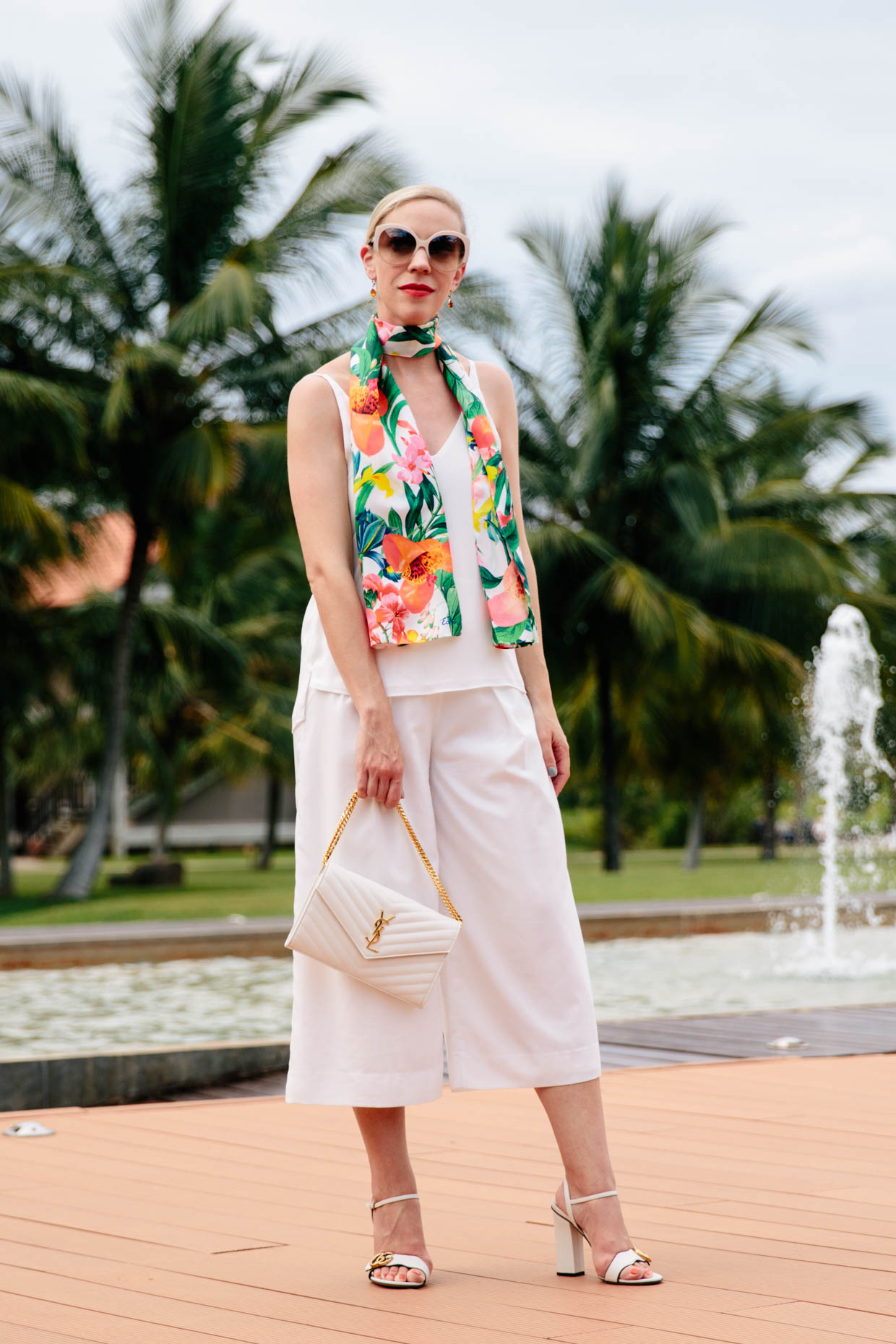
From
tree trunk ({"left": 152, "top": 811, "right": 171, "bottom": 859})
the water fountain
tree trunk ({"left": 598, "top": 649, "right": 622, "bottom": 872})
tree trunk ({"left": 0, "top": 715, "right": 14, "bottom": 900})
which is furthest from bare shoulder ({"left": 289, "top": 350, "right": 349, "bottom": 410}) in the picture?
tree trunk ({"left": 152, "top": 811, "right": 171, "bottom": 859})

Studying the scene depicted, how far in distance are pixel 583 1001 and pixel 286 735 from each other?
68.2ft

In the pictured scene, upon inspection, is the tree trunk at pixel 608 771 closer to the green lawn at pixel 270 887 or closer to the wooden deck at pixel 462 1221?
the green lawn at pixel 270 887

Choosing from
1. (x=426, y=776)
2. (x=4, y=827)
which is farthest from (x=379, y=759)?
(x=4, y=827)

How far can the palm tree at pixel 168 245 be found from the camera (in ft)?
51.5

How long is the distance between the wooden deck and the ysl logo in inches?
20.4

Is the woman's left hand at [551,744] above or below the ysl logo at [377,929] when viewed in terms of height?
above

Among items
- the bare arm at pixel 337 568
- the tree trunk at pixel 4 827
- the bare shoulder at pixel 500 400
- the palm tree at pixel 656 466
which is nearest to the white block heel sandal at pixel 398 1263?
the bare arm at pixel 337 568

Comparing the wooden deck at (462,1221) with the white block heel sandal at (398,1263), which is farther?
the white block heel sandal at (398,1263)

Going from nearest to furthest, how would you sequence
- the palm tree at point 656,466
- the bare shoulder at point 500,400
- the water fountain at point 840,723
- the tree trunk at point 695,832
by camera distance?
1. the bare shoulder at point 500,400
2. the water fountain at point 840,723
3. the palm tree at point 656,466
4. the tree trunk at point 695,832

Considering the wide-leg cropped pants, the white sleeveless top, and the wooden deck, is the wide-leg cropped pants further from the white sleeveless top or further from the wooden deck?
the wooden deck

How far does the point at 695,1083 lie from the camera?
456 centimetres

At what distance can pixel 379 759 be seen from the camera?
256 centimetres

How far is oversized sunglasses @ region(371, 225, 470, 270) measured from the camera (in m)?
2.73

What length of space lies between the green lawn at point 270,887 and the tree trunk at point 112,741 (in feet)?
0.90
